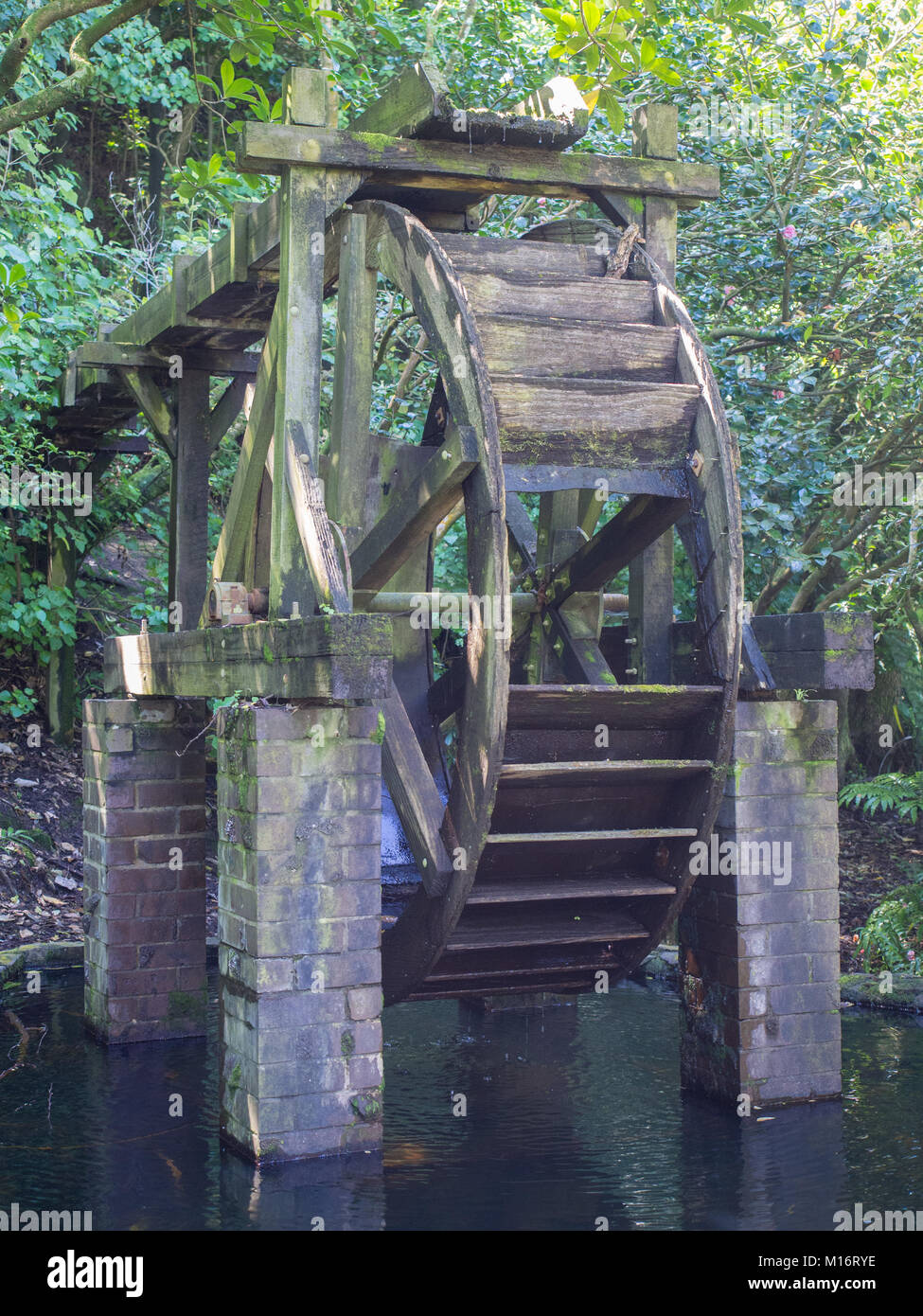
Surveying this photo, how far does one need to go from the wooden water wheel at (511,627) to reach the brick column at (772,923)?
1.00ft

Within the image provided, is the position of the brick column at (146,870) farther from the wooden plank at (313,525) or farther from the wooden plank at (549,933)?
the wooden plank at (313,525)

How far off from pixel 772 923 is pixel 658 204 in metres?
3.32

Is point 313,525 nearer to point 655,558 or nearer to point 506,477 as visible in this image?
point 506,477

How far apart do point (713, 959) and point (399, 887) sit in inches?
62.1

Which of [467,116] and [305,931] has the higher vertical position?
[467,116]

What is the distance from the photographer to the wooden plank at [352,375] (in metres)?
6.07

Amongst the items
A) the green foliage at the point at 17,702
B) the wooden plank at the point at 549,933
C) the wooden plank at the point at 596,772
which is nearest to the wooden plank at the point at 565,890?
the wooden plank at the point at 549,933

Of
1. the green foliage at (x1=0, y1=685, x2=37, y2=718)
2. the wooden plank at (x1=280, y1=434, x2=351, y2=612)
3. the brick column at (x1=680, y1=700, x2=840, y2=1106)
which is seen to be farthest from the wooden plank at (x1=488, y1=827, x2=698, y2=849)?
the green foliage at (x1=0, y1=685, x2=37, y2=718)

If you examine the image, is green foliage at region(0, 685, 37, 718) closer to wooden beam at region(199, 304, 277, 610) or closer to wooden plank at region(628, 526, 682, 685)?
wooden beam at region(199, 304, 277, 610)

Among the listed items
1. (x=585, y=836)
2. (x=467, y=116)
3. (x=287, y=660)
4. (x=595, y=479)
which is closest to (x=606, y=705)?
(x=585, y=836)

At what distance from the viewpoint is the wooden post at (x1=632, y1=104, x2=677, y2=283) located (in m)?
6.43

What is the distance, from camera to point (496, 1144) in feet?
19.6

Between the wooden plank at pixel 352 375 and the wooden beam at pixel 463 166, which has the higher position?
the wooden beam at pixel 463 166
